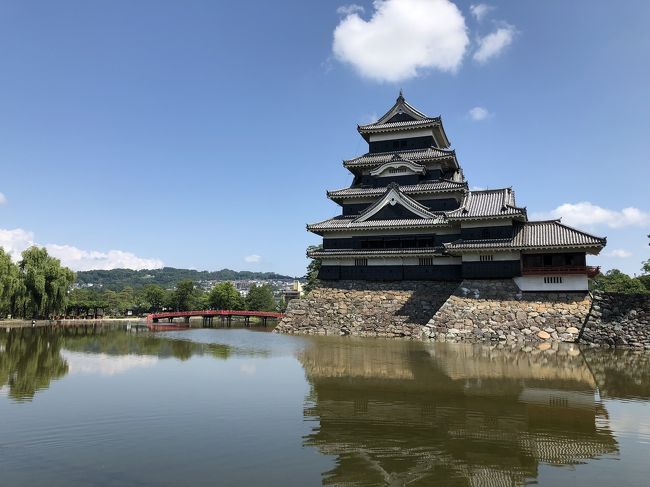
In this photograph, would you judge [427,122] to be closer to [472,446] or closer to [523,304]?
[523,304]

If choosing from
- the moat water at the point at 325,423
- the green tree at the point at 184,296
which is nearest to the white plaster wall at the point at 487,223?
the moat water at the point at 325,423

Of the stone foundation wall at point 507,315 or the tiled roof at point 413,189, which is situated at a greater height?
the tiled roof at point 413,189

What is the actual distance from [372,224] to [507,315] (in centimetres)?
1104

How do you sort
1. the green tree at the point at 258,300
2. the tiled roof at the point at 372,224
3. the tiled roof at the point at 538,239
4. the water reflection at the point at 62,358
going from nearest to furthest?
the water reflection at the point at 62,358, the tiled roof at the point at 538,239, the tiled roof at the point at 372,224, the green tree at the point at 258,300

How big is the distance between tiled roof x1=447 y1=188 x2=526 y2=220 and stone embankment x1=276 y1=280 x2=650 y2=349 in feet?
13.5

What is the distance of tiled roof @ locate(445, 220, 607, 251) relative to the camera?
25.2 metres

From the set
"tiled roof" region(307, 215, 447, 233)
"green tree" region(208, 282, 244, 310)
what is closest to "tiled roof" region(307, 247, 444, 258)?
"tiled roof" region(307, 215, 447, 233)

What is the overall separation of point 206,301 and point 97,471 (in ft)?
232

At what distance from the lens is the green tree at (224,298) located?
66.5m

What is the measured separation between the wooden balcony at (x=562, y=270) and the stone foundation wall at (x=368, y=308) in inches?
197

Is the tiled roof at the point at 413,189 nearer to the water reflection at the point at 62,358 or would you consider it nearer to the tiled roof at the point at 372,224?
the tiled roof at the point at 372,224

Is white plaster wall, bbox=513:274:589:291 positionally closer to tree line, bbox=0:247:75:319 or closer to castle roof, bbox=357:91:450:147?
castle roof, bbox=357:91:450:147

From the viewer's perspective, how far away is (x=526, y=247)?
85.9ft

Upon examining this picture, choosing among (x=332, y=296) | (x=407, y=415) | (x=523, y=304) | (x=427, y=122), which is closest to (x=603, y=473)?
(x=407, y=415)
